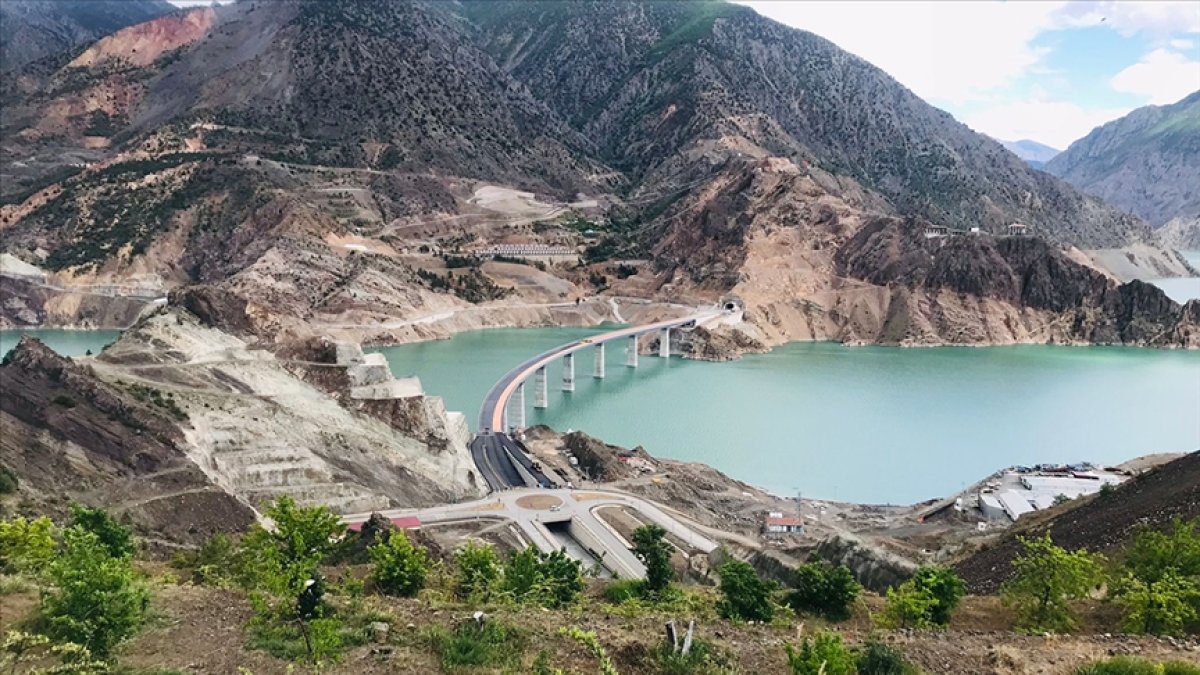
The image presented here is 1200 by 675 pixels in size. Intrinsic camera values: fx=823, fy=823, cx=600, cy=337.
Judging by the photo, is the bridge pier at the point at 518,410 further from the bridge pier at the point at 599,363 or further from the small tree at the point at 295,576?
the small tree at the point at 295,576

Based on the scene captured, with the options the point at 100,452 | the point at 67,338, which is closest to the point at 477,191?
the point at 67,338

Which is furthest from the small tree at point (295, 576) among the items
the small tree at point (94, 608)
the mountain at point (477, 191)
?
the mountain at point (477, 191)

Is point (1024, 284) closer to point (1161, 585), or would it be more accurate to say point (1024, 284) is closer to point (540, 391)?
point (540, 391)

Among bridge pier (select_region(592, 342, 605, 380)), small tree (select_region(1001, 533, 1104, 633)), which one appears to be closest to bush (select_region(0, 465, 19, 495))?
small tree (select_region(1001, 533, 1104, 633))

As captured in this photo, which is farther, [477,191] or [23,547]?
[477,191]

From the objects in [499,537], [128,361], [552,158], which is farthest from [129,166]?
[499,537]

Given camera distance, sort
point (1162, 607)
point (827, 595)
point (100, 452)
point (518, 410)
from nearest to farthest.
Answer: point (1162, 607), point (827, 595), point (100, 452), point (518, 410)

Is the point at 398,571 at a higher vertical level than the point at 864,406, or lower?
higher
